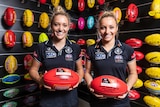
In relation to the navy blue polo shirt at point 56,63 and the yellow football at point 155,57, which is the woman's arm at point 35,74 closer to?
the navy blue polo shirt at point 56,63

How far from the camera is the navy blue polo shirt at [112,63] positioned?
1090 mm

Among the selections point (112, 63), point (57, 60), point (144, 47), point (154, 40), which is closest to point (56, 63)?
point (57, 60)

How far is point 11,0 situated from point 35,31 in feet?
1.46

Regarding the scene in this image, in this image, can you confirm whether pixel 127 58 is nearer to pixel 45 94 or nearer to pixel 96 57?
pixel 96 57

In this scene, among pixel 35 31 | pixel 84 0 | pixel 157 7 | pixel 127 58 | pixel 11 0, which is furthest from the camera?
pixel 84 0

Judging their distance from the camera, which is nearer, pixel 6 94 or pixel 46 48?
pixel 46 48

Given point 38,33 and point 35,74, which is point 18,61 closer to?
point 38,33

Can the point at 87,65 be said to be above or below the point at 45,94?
above

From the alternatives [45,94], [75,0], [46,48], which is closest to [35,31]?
[75,0]

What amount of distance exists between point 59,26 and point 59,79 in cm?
35

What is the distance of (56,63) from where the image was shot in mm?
1133

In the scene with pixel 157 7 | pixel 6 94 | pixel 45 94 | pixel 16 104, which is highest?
pixel 157 7

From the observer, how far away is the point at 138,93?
1700mm

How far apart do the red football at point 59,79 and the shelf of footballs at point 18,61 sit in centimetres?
82
